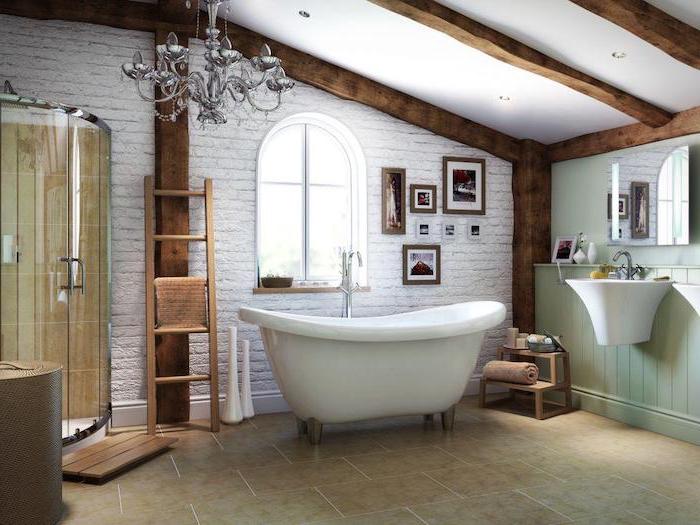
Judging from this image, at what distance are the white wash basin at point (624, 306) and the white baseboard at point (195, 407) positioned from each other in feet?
7.53

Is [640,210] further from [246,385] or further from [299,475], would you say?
[246,385]

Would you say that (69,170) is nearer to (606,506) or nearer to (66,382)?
(66,382)

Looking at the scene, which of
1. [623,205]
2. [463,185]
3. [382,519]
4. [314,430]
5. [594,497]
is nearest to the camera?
[382,519]

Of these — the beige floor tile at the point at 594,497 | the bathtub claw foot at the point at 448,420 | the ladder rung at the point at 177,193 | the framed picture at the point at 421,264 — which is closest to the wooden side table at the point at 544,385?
the bathtub claw foot at the point at 448,420

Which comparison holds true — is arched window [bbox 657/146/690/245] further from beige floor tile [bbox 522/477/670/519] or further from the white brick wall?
beige floor tile [bbox 522/477/670/519]

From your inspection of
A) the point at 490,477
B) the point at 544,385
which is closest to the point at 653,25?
the point at 490,477

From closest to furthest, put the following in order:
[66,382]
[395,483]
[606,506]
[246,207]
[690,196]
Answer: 1. [606,506]
2. [395,483]
3. [66,382]
4. [690,196]
5. [246,207]

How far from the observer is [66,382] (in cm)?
376

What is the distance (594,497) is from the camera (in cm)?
311

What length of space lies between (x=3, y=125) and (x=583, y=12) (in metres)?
3.02

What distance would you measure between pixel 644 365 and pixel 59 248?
3.75 meters

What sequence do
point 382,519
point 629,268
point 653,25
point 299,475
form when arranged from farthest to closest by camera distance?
point 629,268 < point 299,475 < point 653,25 < point 382,519

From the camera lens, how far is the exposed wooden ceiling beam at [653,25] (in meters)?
3.22

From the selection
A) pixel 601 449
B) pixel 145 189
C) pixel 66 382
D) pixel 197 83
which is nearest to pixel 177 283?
pixel 145 189
